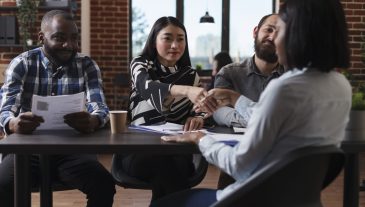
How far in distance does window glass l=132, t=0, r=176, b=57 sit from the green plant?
157 centimetres

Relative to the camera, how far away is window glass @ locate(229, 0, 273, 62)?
6551 millimetres

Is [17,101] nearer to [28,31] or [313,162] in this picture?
[313,162]

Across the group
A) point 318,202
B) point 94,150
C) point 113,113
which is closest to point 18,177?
point 94,150

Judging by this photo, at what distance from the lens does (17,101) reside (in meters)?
2.19

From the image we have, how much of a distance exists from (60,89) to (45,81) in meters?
0.08

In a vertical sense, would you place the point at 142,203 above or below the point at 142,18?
below

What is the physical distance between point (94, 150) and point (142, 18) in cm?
506

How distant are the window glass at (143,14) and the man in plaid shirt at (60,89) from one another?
4094 millimetres

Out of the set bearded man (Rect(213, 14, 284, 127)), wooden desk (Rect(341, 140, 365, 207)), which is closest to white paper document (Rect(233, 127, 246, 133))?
bearded man (Rect(213, 14, 284, 127))

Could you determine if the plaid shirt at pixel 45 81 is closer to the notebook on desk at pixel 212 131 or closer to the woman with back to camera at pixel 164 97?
the woman with back to camera at pixel 164 97

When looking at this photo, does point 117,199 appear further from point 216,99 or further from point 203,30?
point 203,30

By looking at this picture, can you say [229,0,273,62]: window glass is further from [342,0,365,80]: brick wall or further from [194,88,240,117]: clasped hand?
[194,88,240,117]: clasped hand

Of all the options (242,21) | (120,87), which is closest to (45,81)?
(120,87)

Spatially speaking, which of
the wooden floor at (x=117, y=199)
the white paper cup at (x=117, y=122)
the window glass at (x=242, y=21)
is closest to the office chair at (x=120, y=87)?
the window glass at (x=242, y=21)
